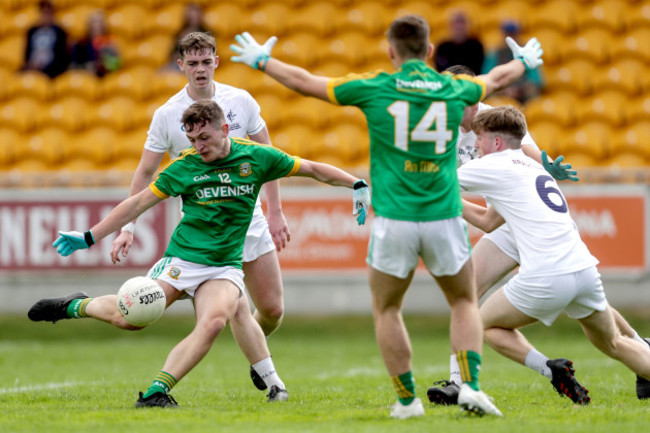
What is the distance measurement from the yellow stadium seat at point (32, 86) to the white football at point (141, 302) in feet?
36.5

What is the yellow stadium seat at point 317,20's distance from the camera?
1803 cm

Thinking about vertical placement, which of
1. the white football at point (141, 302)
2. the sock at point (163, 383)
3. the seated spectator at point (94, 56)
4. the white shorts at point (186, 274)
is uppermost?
the seated spectator at point (94, 56)

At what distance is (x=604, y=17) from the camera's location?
17344 millimetres

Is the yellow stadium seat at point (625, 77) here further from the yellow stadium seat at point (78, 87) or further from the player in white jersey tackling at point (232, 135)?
the player in white jersey tackling at point (232, 135)

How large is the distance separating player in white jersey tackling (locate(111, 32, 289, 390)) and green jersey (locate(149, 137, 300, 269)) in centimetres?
67

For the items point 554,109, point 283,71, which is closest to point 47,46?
point 554,109

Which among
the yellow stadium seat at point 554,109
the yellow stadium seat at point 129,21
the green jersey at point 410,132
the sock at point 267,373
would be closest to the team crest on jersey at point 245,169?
the green jersey at point 410,132

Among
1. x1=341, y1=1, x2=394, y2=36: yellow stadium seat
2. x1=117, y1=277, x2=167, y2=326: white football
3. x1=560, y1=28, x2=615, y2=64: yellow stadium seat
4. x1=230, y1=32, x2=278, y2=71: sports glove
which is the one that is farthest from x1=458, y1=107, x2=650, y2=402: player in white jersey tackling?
x1=341, y1=1, x2=394, y2=36: yellow stadium seat

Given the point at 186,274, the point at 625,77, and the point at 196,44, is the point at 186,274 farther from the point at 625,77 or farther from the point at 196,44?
the point at 625,77

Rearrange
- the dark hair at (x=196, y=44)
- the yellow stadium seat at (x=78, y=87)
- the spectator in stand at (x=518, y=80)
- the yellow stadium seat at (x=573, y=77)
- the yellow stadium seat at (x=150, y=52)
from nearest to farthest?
the dark hair at (x=196, y=44)
the spectator in stand at (x=518, y=80)
the yellow stadium seat at (x=573, y=77)
the yellow stadium seat at (x=78, y=87)
the yellow stadium seat at (x=150, y=52)

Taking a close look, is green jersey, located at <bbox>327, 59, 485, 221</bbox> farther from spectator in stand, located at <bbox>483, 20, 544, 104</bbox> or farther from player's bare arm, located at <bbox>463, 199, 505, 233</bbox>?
spectator in stand, located at <bbox>483, 20, 544, 104</bbox>

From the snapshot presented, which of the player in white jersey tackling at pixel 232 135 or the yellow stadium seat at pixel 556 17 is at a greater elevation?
the yellow stadium seat at pixel 556 17

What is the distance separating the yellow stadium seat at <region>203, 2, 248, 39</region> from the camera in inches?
706

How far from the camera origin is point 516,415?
6469 mm
